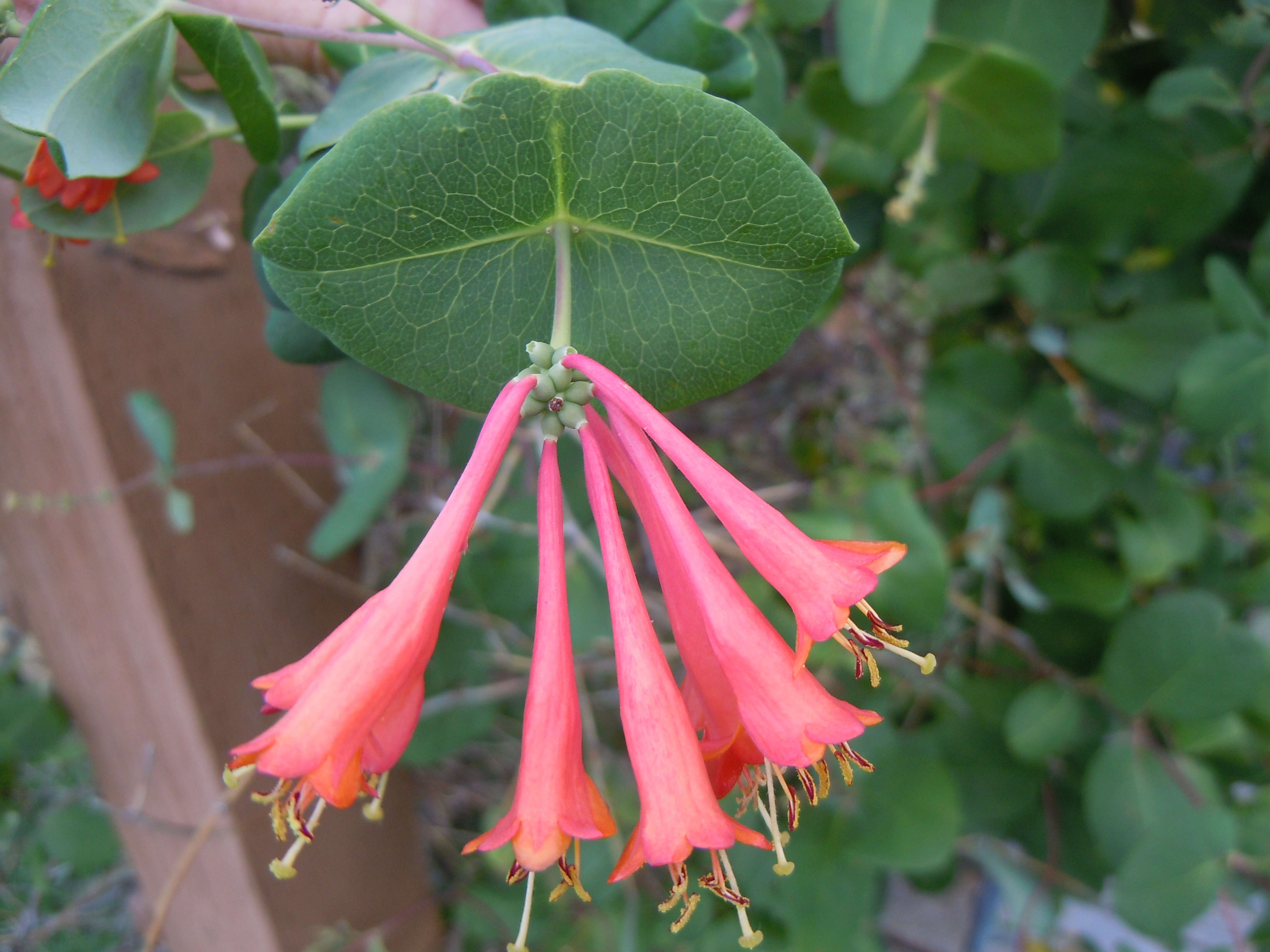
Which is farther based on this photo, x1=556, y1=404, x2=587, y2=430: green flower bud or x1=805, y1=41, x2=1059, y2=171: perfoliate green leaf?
x1=805, y1=41, x2=1059, y2=171: perfoliate green leaf

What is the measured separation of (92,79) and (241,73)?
6cm

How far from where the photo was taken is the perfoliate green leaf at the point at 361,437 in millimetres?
850

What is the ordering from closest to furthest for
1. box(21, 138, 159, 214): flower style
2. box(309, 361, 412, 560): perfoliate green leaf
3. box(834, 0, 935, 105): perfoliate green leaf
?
box(21, 138, 159, 214): flower style
box(834, 0, 935, 105): perfoliate green leaf
box(309, 361, 412, 560): perfoliate green leaf

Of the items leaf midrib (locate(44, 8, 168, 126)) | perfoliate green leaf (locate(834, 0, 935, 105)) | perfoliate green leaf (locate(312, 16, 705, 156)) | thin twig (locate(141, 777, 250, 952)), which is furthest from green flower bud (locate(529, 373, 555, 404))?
thin twig (locate(141, 777, 250, 952))

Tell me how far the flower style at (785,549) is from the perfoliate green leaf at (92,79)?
251 millimetres

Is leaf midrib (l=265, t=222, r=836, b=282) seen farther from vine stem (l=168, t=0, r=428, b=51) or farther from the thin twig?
the thin twig

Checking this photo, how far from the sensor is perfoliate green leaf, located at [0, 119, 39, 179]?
1.39 feet

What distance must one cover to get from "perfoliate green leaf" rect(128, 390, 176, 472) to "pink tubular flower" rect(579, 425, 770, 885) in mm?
579

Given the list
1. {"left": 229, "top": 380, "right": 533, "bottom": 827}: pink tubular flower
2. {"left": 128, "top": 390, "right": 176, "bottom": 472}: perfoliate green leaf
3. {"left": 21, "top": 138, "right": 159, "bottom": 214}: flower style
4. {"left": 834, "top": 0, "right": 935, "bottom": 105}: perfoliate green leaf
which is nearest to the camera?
{"left": 229, "top": 380, "right": 533, "bottom": 827}: pink tubular flower

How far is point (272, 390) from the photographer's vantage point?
0.98 m

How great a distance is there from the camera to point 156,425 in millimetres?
751

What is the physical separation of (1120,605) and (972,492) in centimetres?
25

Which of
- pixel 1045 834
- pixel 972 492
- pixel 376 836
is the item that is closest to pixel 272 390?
pixel 376 836

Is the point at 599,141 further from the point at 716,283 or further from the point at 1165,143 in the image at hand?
the point at 1165,143
